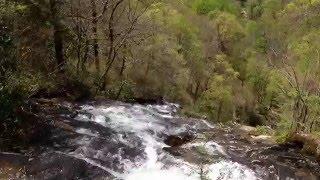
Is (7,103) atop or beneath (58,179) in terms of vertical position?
atop

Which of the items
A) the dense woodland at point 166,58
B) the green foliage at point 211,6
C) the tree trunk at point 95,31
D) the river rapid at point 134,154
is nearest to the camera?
the river rapid at point 134,154

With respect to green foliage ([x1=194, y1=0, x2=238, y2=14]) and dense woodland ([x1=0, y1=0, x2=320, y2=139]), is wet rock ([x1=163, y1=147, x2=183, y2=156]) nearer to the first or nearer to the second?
dense woodland ([x1=0, y1=0, x2=320, y2=139])

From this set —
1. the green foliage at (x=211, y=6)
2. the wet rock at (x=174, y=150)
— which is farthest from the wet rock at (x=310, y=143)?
the green foliage at (x=211, y=6)

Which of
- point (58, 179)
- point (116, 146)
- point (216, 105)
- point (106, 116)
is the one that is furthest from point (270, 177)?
point (216, 105)

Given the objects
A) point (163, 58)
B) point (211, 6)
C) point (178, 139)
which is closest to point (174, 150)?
point (178, 139)

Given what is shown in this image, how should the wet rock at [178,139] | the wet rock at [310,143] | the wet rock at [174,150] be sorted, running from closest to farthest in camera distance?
the wet rock at [174,150] < the wet rock at [310,143] < the wet rock at [178,139]

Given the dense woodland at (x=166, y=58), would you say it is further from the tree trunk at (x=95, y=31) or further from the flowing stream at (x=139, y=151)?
the flowing stream at (x=139, y=151)

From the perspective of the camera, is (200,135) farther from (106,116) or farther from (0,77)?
(0,77)
